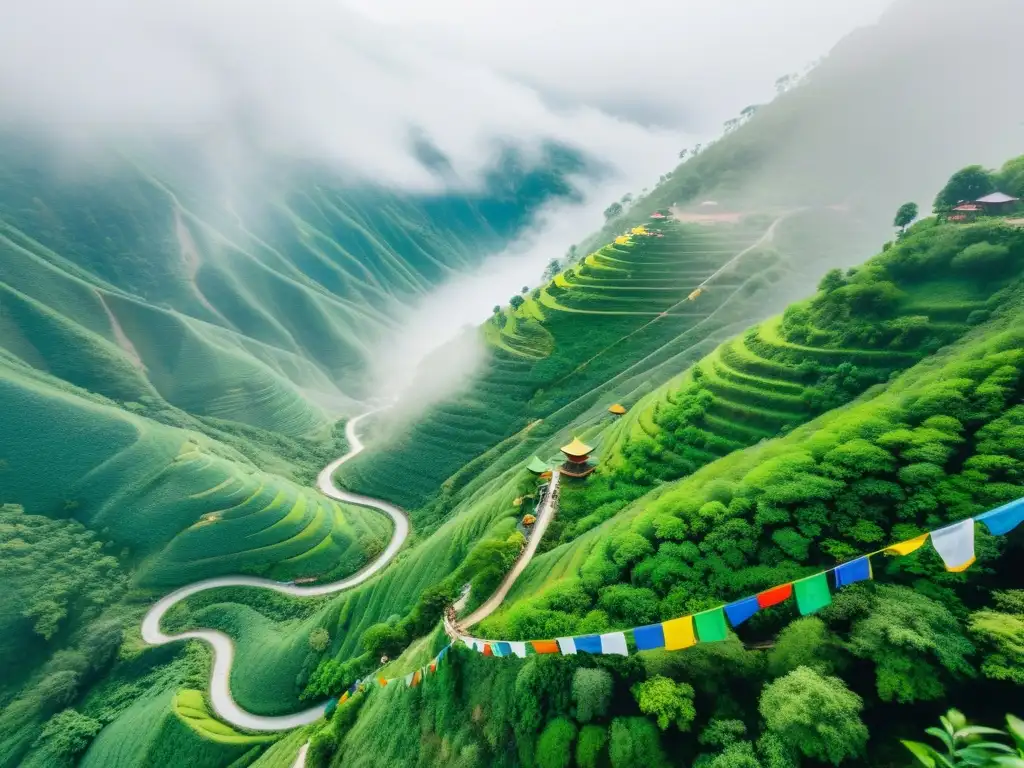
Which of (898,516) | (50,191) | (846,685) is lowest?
(898,516)

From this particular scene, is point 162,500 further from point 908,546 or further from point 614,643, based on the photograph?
point 908,546

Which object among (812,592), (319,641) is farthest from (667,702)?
(319,641)

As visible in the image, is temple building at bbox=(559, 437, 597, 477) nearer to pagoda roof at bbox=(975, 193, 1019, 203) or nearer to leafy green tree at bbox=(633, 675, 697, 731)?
leafy green tree at bbox=(633, 675, 697, 731)

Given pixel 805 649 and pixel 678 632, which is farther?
pixel 805 649

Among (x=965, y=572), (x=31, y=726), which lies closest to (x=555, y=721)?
(x=965, y=572)

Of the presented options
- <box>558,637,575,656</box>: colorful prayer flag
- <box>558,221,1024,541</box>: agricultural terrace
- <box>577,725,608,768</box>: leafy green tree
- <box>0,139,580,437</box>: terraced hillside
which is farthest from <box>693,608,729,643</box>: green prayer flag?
<box>0,139,580,437</box>: terraced hillside

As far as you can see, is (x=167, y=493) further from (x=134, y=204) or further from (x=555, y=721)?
(x=134, y=204)
